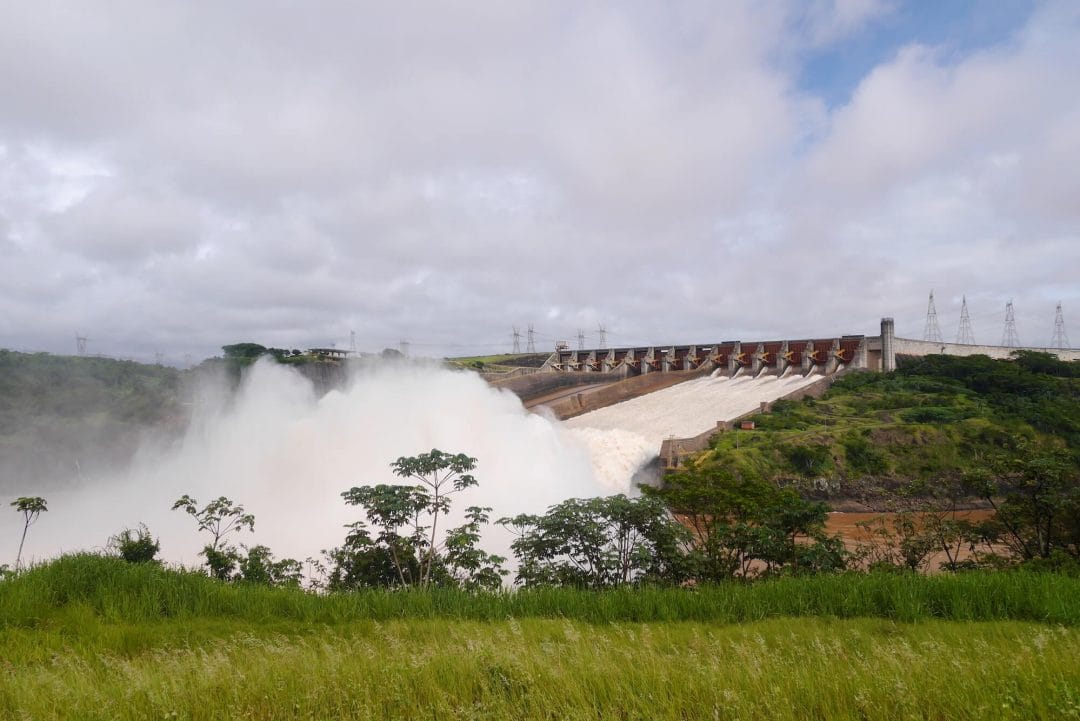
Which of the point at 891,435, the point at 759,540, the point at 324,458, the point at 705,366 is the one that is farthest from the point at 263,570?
the point at 705,366

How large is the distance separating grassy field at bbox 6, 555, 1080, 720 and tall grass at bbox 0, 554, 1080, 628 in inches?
0.8

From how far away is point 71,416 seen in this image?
34250mm

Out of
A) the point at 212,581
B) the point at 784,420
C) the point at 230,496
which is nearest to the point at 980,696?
the point at 212,581

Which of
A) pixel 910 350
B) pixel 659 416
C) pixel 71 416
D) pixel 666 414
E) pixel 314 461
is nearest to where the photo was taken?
Answer: pixel 314 461

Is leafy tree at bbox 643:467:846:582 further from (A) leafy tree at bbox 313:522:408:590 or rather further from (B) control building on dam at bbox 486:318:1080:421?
(B) control building on dam at bbox 486:318:1080:421

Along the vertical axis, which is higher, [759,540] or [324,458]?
[759,540]

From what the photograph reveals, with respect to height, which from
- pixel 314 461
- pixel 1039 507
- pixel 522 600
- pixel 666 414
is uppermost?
pixel 1039 507

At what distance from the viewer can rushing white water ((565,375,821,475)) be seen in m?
32.2

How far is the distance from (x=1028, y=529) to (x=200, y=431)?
3362 centimetres

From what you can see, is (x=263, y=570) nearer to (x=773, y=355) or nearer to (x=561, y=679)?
(x=561, y=679)

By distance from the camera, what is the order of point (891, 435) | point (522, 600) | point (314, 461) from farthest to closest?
1. point (891, 435)
2. point (314, 461)
3. point (522, 600)

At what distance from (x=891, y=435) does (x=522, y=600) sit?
1152 inches

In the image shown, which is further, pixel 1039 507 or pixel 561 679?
pixel 1039 507

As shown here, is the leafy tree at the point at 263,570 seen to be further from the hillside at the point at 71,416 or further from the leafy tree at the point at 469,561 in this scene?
the hillside at the point at 71,416
